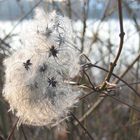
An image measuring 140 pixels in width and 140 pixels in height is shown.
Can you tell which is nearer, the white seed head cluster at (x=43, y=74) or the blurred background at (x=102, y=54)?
the white seed head cluster at (x=43, y=74)

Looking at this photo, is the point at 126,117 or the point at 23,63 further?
the point at 126,117

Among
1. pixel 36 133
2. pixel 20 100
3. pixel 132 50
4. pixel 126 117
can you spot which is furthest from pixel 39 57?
pixel 126 117

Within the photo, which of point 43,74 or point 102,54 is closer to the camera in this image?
point 43,74

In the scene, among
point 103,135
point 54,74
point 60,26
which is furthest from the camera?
point 103,135

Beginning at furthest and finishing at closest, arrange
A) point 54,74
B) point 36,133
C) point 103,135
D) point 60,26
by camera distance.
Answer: point 103,135 → point 36,133 → point 60,26 → point 54,74

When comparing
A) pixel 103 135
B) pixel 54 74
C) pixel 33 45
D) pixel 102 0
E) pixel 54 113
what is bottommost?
pixel 103 135

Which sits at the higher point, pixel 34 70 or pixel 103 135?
pixel 34 70

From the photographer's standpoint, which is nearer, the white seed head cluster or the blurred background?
the white seed head cluster

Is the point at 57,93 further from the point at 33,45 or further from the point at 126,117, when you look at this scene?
the point at 126,117
